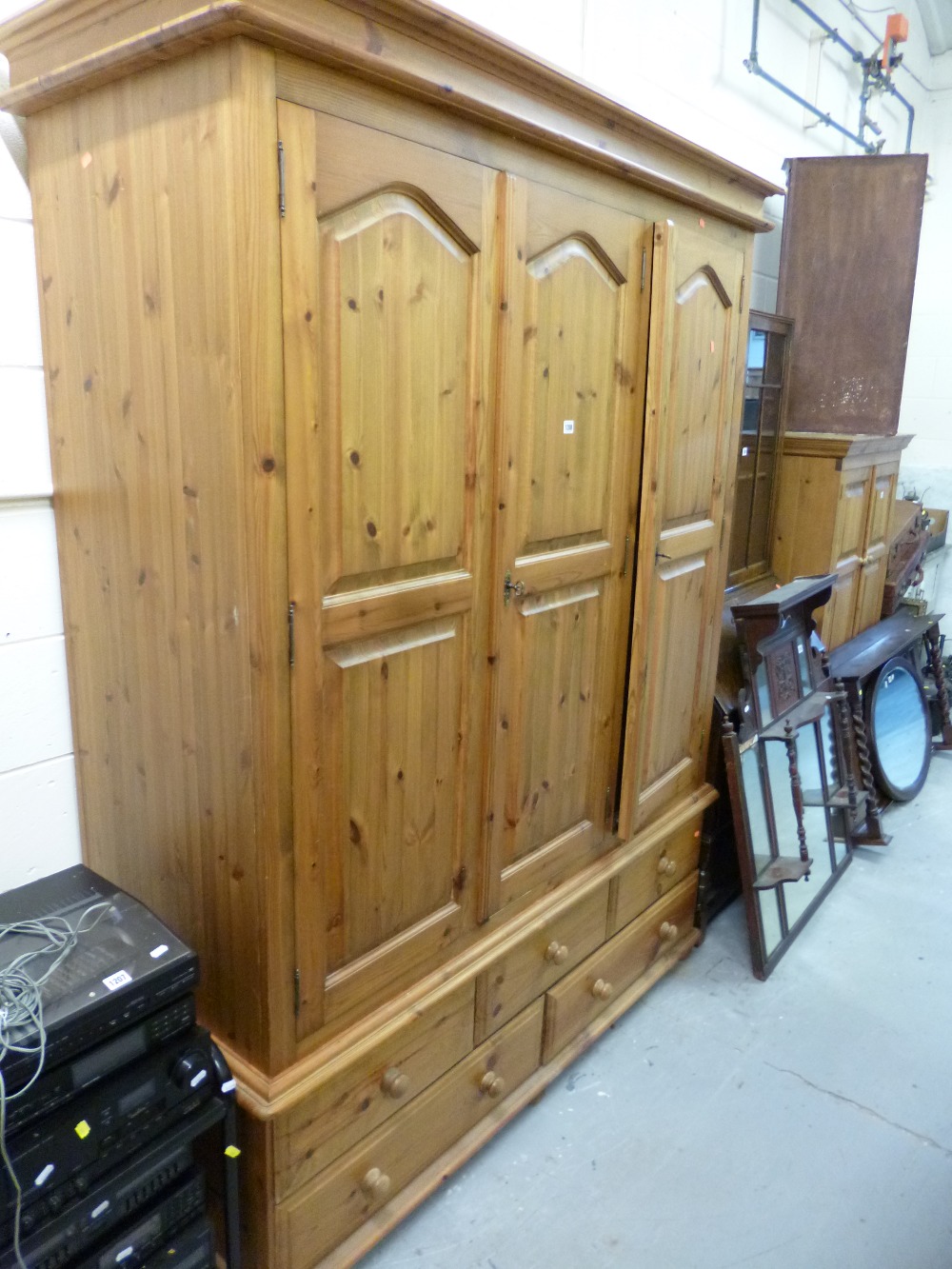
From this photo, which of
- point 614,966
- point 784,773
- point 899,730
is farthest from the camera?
point 899,730

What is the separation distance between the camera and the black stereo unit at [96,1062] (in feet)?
3.61

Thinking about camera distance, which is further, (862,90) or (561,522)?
(862,90)

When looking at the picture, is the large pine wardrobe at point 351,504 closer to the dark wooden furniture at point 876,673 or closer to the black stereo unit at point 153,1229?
the black stereo unit at point 153,1229

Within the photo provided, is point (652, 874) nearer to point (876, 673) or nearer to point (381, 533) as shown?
point (381, 533)

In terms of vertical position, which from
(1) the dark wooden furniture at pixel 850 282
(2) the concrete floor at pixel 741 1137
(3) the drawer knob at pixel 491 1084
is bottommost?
(2) the concrete floor at pixel 741 1137

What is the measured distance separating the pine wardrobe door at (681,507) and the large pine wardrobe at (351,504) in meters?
0.02

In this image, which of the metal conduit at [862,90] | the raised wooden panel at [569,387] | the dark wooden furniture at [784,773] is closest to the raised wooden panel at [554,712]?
the raised wooden panel at [569,387]

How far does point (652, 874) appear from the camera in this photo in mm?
2295

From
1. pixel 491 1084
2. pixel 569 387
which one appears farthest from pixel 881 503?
pixel 491 1084

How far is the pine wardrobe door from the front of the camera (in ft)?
6.09

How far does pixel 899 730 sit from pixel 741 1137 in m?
2.09

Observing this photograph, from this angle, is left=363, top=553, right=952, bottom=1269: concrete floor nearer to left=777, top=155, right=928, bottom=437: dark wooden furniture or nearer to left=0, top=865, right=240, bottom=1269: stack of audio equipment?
left=0, top=865, right=240, bottom=1269: stack of audio equipment

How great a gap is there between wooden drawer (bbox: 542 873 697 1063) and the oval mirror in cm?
125

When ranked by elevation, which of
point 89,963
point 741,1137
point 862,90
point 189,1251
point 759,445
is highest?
point 862,90
